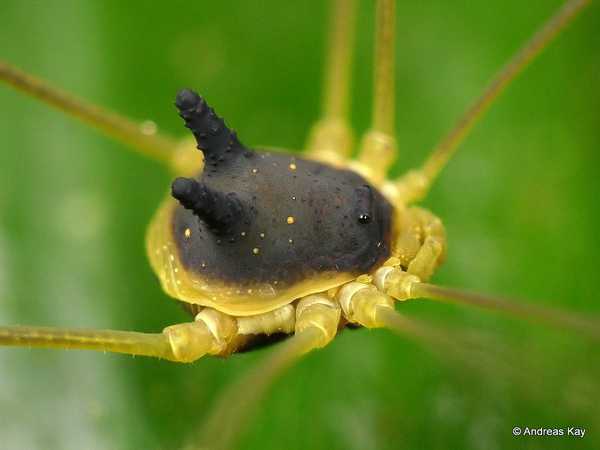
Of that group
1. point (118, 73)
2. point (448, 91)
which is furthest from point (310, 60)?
point (118, 73)

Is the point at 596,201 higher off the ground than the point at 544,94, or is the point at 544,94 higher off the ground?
the point at 544,94

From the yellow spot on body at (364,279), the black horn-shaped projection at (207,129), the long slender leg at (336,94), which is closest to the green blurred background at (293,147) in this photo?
the long slender leg at (336,94)

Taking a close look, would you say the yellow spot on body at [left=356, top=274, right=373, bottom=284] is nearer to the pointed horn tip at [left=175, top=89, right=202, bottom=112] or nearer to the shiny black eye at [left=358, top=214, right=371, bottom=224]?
the shiny black eye at [left=358, top=214, right=371, bottom=224]

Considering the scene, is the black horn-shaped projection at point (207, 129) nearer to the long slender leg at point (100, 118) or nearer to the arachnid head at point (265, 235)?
the arachnid head at point (265, 235)

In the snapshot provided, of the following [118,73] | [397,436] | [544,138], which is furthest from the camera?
[118,73]

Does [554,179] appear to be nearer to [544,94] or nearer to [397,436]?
[544,94]

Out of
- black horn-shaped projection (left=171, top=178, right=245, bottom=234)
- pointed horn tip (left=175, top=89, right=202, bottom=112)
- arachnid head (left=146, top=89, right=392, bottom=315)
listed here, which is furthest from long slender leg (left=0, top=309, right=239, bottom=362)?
pointed horn tip (left=175, top=89, right=202, bottom=112)

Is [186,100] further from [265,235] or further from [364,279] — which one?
[364,279]
